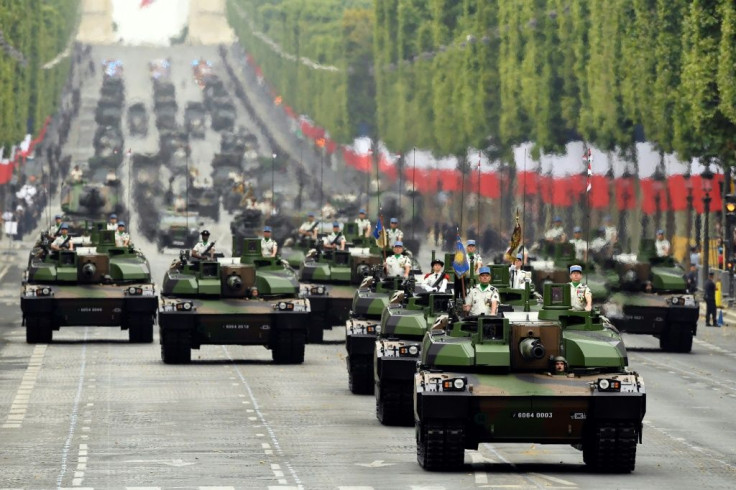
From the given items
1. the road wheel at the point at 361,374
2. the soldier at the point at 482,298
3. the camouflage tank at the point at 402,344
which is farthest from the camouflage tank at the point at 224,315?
the soldier at the point at 482,298

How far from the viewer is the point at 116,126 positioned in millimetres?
182500

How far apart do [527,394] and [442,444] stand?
3.73 feet

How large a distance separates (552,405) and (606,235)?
133 ft

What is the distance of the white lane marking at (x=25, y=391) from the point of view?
36219mm

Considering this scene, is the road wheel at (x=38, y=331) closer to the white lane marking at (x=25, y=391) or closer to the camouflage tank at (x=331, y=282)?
the white lane marking at (x=25, y=391)

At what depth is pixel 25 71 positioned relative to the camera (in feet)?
509

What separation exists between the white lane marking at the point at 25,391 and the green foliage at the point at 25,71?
7544 cm

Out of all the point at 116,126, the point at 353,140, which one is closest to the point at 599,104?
the point at 353,140

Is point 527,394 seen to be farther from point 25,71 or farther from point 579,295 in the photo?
point 25,71

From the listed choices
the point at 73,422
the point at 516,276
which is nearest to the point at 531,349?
the point at 73,422

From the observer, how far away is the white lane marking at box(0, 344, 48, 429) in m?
36.2

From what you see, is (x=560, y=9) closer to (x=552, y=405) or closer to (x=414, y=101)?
(x=414, y=101)

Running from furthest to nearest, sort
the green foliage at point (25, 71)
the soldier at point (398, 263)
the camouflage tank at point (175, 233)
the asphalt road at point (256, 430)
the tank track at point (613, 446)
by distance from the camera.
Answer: the green foliage at point (25, 71) < the camouflage tank at point (175, 233) < the soldier at point (398, 263) < the tank track at point (613, 446) < the asphalt road at point (256, 430)

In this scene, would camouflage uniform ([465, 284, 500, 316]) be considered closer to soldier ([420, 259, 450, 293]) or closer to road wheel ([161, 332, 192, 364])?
soldier ([420, 259, 450, 293])
